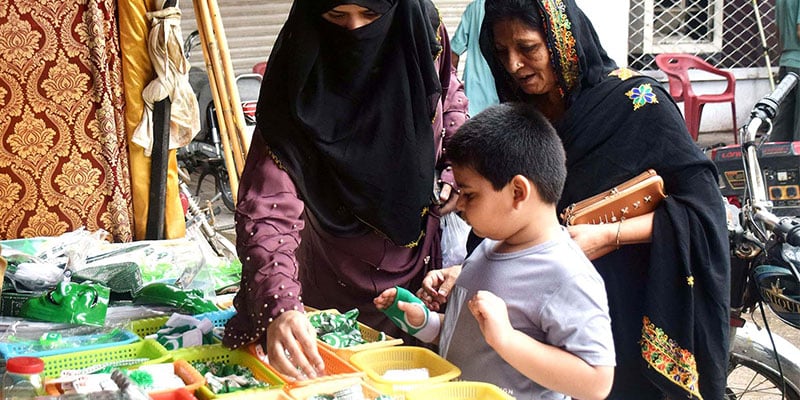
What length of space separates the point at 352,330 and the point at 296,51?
0.60 metres

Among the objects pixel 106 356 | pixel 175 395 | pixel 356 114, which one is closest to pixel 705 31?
pixel 356 114

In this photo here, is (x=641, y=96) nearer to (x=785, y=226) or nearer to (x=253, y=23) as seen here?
(x=785, y=226)

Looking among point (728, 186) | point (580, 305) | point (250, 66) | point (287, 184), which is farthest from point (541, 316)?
point (250, 66)

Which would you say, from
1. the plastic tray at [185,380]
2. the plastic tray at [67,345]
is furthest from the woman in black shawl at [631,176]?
the plastic tray at [67,345]

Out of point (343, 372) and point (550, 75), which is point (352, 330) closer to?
point (343, 372)

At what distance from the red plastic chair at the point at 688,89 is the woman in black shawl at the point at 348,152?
6614 mm

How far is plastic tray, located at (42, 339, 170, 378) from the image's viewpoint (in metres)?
1.77

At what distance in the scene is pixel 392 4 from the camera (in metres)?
1.94

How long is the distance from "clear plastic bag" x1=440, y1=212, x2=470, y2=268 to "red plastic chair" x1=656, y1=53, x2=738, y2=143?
646cm

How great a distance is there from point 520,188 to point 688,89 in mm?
7160

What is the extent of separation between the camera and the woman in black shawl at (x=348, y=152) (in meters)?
1.85

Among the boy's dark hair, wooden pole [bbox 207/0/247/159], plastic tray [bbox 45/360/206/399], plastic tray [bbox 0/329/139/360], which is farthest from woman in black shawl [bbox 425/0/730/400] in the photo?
wooden pole [bbox 207/0/247/159]

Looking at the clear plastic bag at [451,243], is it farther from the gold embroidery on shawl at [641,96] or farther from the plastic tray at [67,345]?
the plastic tray at [67,345]

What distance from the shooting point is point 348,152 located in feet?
6.40
